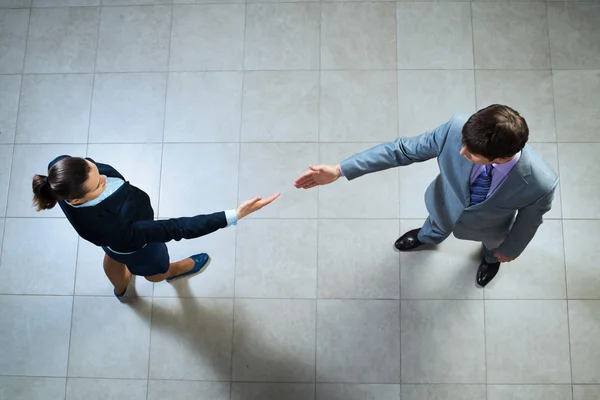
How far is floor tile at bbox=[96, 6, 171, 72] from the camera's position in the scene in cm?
295

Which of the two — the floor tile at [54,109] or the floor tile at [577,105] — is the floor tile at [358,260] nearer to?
the floor tile at [577,105]

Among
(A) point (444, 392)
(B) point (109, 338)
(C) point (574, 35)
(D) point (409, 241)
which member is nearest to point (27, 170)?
(B) point (109, 338)

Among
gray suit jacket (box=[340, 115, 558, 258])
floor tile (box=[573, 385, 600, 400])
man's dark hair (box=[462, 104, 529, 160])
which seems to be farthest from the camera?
floor tile (box=[573, 385, 600, 400])

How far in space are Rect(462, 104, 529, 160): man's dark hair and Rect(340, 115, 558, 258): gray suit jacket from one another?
0.16 meters

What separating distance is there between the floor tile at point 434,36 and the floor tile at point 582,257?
121cm

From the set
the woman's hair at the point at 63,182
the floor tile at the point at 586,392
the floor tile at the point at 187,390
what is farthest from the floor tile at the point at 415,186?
the woman's hair at the point at 63,182

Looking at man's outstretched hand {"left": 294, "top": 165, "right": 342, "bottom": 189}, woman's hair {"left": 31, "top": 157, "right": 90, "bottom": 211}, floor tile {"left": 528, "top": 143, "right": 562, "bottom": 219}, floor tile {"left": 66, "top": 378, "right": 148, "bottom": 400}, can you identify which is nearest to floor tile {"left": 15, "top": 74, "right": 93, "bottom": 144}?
woman's hair {"left": 31, "top": 157, "right": 90, "bottom": 211}

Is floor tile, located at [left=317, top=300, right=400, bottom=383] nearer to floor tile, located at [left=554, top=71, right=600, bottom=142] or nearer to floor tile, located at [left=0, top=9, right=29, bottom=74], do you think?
floor tile, located at [left=554, top=71, right=600, bottom=142]

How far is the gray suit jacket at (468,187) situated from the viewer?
1547 millimetres

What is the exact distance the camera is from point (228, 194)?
2.77m

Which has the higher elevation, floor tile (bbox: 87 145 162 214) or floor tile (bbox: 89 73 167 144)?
floor tile (bbox: 89 73 167 144)

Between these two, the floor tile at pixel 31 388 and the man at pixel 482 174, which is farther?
the floor tile at pixel 31 388

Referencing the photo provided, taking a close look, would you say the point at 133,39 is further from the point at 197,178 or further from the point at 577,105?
the point at 577,105

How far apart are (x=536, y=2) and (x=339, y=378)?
8.86ft
